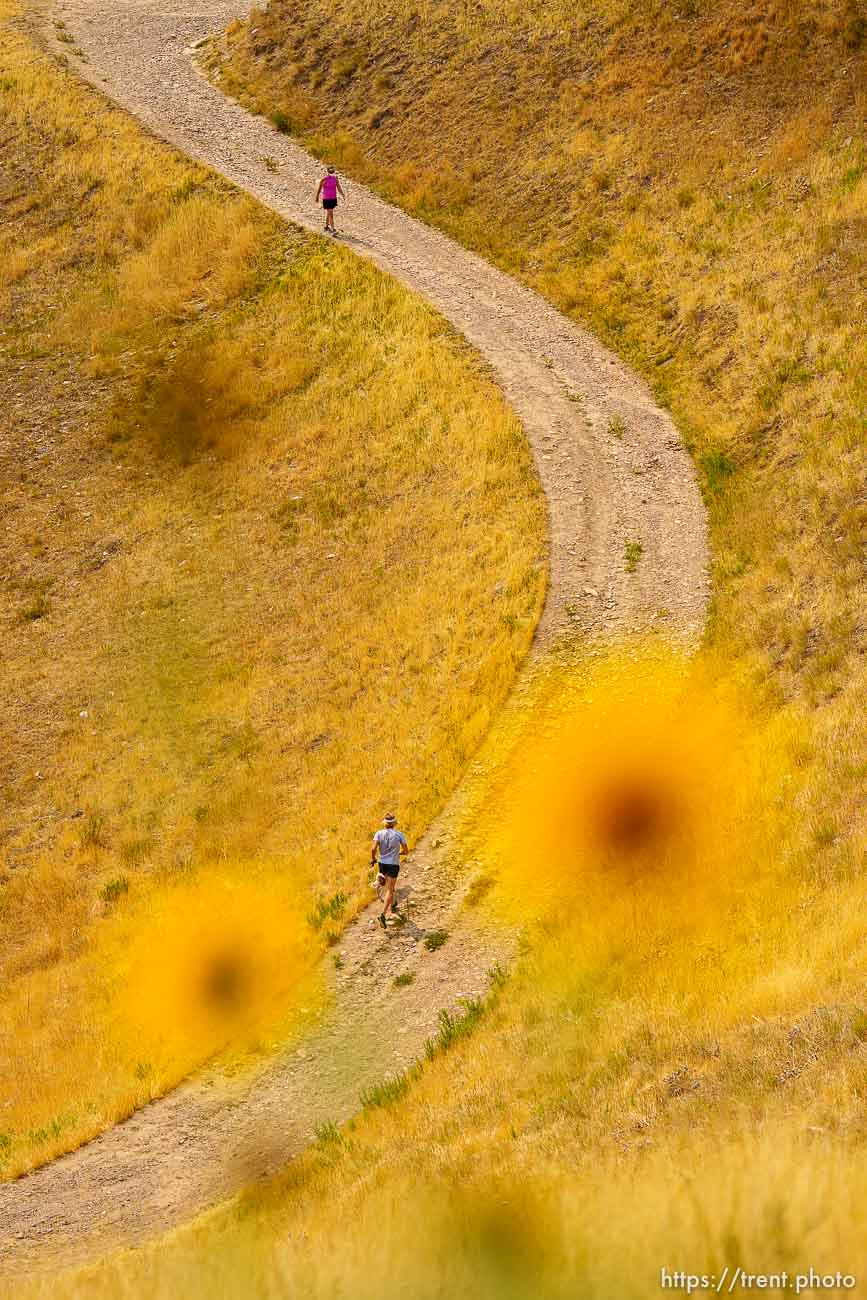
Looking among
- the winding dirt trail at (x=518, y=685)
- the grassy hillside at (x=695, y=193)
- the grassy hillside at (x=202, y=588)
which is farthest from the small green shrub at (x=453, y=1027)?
the grassy hillside at (x=695, y=193)

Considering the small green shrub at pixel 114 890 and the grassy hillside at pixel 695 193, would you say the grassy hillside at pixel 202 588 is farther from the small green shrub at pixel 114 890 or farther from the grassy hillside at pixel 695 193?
the grassy hillside at pixel 695 193

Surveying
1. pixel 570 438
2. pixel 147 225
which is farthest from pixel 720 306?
pixel 147 225

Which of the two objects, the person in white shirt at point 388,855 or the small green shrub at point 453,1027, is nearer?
the small green shrub at point 453,1027

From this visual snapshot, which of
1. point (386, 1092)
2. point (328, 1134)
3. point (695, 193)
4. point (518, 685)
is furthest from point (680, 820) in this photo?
point (695, 193)

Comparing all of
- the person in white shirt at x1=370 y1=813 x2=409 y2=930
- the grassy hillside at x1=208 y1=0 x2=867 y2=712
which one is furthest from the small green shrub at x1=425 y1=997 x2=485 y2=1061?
the grassy hillside at x1=208 y1=0 x2=867 y2=712

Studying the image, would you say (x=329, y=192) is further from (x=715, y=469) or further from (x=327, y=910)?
(x=327, y=910)

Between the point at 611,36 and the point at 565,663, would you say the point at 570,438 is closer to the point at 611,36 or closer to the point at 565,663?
the point at 565,663
